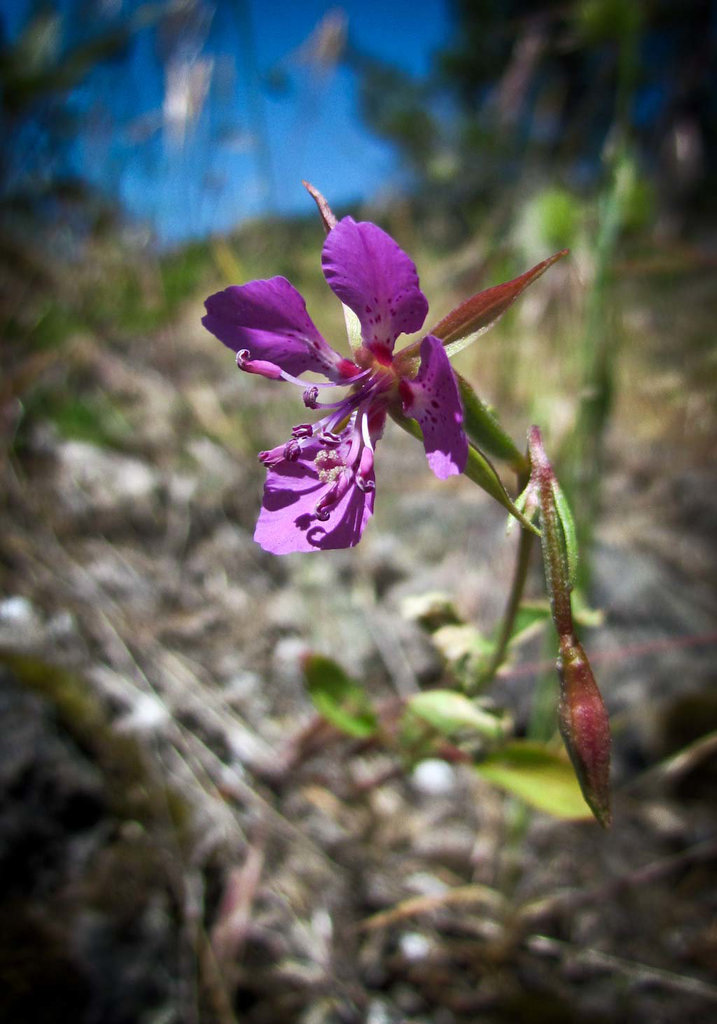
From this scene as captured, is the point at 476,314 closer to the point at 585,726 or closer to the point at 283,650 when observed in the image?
the point at 585,726

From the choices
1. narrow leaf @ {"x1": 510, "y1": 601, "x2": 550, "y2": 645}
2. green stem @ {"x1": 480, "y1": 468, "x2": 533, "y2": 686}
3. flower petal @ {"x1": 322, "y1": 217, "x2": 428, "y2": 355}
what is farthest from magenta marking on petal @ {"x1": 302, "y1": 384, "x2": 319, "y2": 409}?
narrow leaf @ {"x1": 510, "y1": 601, "x2": 550, "y2": 645}

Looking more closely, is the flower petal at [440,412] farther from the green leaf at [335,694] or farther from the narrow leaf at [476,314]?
the green leaf at [335,694]

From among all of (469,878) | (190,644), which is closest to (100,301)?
(190,644)

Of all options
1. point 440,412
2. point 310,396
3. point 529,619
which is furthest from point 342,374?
point 529,619

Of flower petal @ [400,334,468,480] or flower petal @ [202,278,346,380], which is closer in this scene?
flower petal @ [400,334,468,480]

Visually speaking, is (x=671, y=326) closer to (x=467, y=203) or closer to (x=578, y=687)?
(x=467, y=203)

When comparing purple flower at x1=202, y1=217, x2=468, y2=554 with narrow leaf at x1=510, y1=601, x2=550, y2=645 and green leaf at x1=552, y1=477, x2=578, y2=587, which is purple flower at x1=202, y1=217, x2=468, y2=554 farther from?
narrow leaf at x1=510, y1=601, x2=550, y2=645

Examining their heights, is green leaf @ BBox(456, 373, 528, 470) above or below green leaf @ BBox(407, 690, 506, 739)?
above
